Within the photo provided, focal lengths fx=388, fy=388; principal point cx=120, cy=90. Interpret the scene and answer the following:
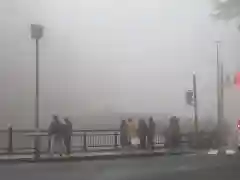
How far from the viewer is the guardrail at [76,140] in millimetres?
1857

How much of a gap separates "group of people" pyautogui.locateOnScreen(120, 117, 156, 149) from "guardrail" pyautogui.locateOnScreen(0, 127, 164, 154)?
32 millimetres

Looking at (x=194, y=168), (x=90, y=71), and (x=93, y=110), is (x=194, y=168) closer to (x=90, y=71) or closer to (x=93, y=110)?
(x=93, y=110)

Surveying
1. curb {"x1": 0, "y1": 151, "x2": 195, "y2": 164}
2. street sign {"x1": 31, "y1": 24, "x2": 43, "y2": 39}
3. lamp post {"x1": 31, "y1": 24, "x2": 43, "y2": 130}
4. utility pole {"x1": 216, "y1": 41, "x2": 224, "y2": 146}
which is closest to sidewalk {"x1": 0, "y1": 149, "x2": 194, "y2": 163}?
curb {"x1": 0, "y1": 151, "x2": 195, "y2": 164}

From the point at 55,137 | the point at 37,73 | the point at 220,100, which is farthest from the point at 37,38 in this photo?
the point at 220,100

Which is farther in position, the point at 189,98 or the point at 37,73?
the point at 189,98

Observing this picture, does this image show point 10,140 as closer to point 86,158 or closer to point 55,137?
point 55,137

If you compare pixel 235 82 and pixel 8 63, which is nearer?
pixel 8 63

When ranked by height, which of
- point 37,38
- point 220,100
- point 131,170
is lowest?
point 131,170

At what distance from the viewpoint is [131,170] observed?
197 centimetres

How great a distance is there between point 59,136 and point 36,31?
0.54m

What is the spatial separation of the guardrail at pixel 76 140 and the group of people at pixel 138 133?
0.11ft

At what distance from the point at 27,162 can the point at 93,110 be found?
0.45 metres

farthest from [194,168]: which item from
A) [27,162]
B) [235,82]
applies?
[27,162]

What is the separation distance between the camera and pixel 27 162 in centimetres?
203
